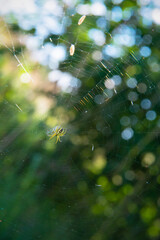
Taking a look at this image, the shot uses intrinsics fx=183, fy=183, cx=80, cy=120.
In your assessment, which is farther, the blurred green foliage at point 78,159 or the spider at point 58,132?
the spider at point 58,132

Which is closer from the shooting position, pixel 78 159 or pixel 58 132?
pixel 58 132

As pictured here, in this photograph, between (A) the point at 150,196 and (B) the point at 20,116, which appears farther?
(A) the point at 150,196

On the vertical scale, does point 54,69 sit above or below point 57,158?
above

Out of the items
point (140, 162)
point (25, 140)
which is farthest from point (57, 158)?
point (140, 162)

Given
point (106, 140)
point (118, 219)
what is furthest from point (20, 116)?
point (118, 219)

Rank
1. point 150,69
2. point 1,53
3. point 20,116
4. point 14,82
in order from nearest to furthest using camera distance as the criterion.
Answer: point 1,53 < point 14,82 < point 20,116 < point 150,69

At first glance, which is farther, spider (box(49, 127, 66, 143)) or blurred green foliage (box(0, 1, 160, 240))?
spider (box(49, 127, 66, 143))

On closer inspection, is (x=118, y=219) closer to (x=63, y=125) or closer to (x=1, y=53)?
(x=63, y=125)

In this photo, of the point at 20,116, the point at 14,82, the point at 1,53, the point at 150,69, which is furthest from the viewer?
the point at 150,69

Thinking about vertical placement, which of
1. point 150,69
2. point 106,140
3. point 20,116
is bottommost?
point 106,140

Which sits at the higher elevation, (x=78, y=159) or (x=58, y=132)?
(x=58, y=132)
